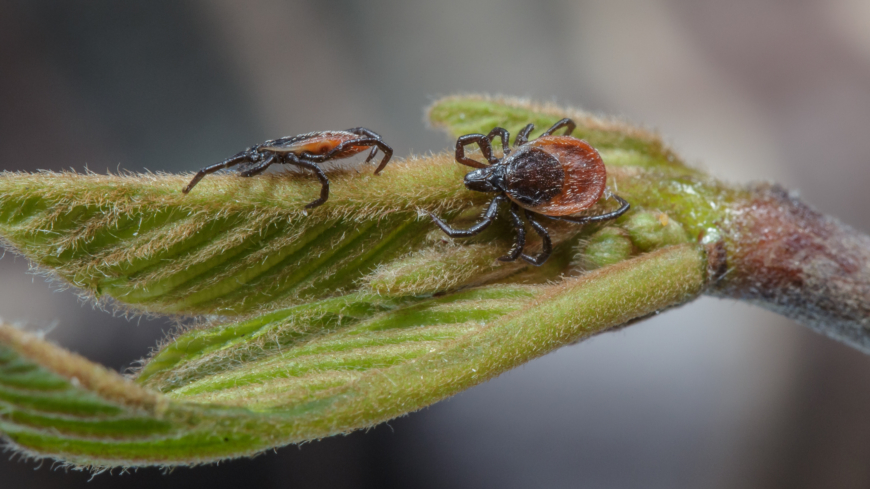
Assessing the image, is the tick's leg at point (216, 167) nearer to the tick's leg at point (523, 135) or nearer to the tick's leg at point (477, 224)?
the tick's leg at point (477, 224)

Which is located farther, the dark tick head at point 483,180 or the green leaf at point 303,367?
the dark tick head at point 483,180

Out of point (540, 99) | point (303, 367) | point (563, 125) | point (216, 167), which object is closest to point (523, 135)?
point (563, 125)

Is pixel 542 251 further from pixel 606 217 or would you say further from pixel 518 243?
pixel 606 217

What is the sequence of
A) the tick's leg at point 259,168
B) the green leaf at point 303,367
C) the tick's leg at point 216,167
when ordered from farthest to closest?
the tick's leg at point 259,168 < the tick's leg at point 216,167 < the green leaf at point 303,367

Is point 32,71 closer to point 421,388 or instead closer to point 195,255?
point 195,255

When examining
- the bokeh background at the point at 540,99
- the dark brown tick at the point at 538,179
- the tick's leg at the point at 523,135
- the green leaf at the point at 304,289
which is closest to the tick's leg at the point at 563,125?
the dark brown tick at the point at 538,179

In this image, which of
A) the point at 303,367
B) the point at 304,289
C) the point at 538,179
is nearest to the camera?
the point at 303,367

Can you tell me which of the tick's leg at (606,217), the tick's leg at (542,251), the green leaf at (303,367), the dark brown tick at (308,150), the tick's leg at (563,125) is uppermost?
the tick's leg at (563,125)
